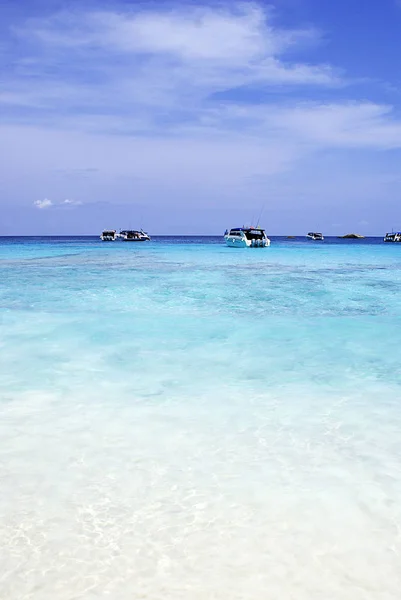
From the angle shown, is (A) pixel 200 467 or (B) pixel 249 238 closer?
(A) pixel 200 467

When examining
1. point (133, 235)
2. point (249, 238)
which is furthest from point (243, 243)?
point (133, 235)

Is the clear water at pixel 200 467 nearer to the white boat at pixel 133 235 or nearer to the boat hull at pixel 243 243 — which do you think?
the boat hull at pixel 243 243

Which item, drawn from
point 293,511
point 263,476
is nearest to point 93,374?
point 263,476

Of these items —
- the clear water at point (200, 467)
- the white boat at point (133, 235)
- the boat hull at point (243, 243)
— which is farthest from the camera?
the white boat at point (133, 235)

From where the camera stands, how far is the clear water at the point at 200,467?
3.07 m

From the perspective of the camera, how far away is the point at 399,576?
3.05 m

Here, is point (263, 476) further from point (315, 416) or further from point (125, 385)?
point (125, 385)

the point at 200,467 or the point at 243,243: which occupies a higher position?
the point at 243,243

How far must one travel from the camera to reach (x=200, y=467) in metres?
4.40

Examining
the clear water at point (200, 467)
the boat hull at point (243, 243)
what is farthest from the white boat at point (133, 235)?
the clear water at point (200, 467)

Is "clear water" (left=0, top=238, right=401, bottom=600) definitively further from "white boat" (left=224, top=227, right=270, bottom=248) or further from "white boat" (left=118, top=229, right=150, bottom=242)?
"white boat" (left=118, top=229, right=150, bottom=242)

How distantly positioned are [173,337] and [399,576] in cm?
748

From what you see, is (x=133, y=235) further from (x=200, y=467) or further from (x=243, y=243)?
(x=200, y=467)

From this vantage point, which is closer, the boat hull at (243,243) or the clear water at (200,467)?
the clear water at (200,467)
